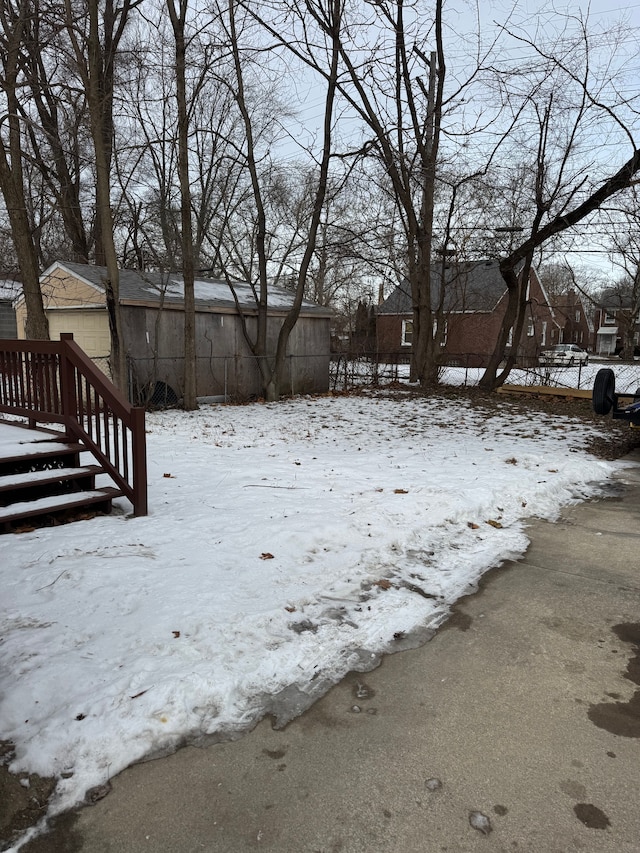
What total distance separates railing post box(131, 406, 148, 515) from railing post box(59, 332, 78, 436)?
2.62 ft

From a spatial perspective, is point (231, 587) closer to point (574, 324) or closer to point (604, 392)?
point (604, 392)

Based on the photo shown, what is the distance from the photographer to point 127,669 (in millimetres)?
2787

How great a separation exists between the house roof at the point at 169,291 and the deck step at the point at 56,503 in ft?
28.0

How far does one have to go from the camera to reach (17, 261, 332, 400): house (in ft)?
46.4

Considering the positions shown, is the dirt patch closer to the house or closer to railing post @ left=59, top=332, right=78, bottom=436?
the house

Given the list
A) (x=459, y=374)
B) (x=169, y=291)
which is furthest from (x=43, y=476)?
(x=459, y=374)

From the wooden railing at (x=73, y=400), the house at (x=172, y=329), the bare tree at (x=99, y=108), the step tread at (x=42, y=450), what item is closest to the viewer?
the step tread at (x=42, y=450)

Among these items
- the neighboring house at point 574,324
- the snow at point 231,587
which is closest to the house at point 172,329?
the snow at point 231,587

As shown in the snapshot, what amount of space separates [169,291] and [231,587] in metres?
13.4

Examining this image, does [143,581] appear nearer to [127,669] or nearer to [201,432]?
[127,669]

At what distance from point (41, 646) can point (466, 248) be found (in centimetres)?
1846

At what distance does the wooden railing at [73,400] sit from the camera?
4.99 metres

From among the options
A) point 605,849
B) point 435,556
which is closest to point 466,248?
point 435,556

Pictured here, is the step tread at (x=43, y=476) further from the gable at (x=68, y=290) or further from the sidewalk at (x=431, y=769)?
the gable at (x=68, y=290)
